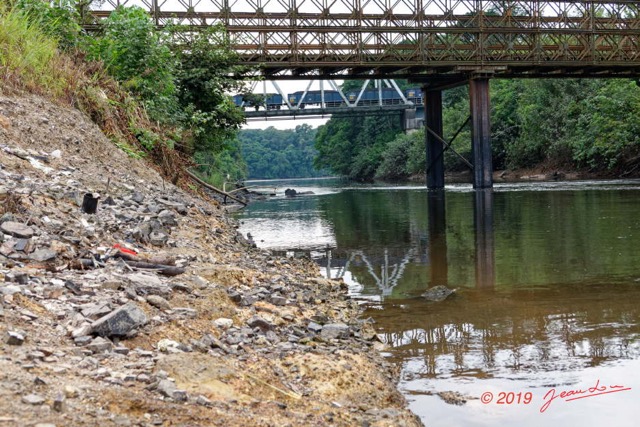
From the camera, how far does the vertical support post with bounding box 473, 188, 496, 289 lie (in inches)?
404

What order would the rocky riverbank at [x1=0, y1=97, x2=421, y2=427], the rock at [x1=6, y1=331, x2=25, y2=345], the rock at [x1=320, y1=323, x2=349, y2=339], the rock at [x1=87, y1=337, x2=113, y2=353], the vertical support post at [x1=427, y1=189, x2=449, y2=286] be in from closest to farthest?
the rocky riverbank at [x1=0, y1=97, x2=421, y2=427], the rock at [x1=6, y1=331, x2=25, y2=345], the rock at [x1=87, y1=337, x2=113, y2=353], the rock at [x1=320, y1=323, x2=349, y2=339], the vertical support post at [x1=427, y1=189, x2=449, y2=286]

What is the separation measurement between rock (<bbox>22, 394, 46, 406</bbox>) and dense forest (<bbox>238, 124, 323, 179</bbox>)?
140m

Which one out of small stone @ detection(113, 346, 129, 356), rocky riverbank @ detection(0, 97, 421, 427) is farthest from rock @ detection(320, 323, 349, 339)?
small stone @ detection(113, 346, 129, 356)

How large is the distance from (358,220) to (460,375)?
15.7 metres

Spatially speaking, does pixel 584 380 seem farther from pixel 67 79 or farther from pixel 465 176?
pixel 465 176

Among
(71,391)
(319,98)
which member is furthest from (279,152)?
Answer: (71,391)

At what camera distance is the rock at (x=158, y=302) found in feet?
17.8

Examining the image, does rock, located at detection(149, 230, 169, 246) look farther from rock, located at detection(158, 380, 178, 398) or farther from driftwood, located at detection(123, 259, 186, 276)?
rock, located at detection(158, 380, 178, 398)

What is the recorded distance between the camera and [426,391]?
5.46 meters

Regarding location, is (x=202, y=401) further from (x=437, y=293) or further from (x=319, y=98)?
(x=319, y=98)

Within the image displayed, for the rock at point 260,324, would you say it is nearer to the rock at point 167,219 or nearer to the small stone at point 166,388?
the small stone at point 166,388

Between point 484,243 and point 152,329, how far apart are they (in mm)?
10423

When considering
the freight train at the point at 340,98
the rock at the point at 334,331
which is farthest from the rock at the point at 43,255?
the freight train at the point at 340,98

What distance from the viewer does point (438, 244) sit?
14.7 meters
